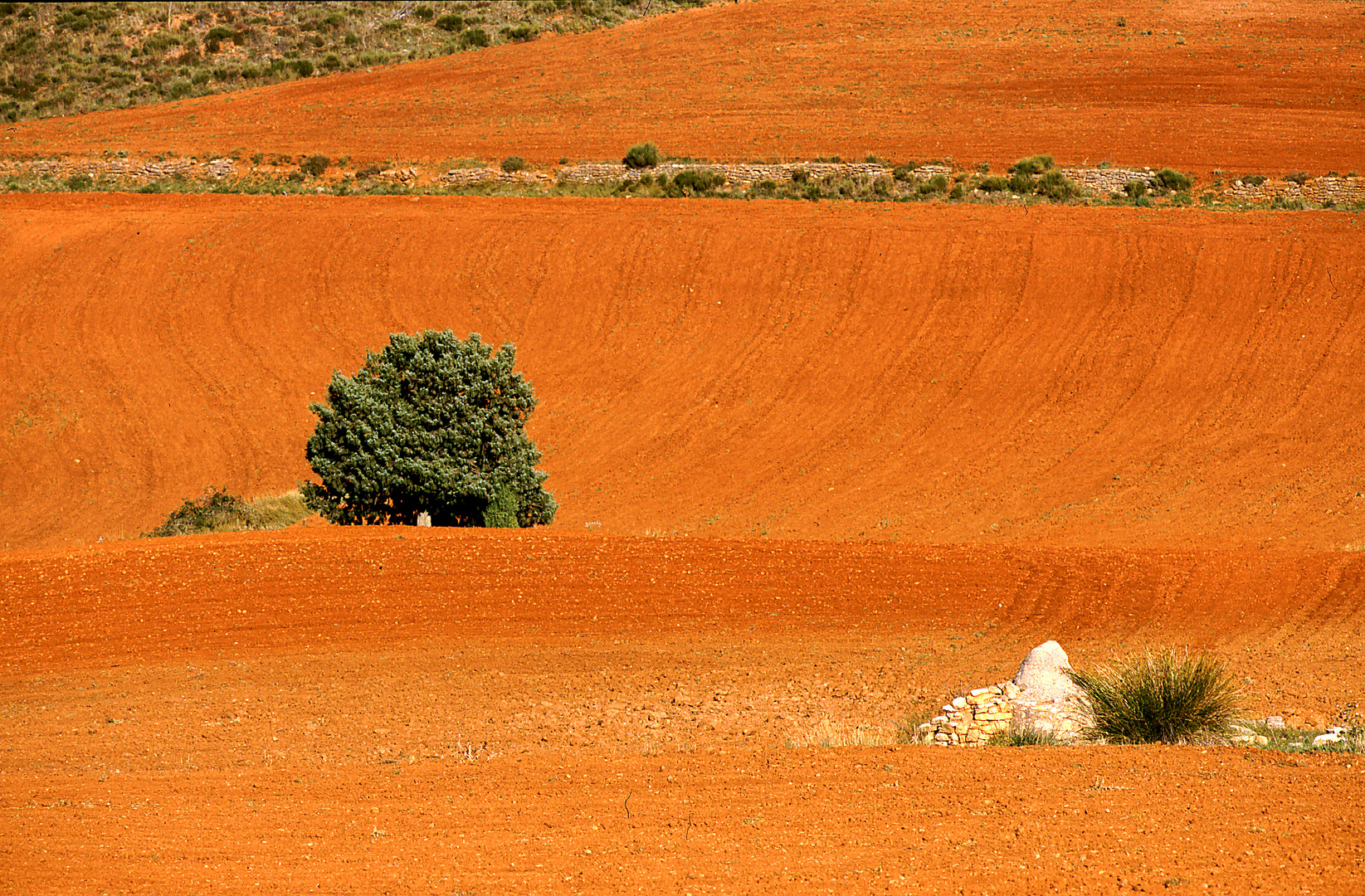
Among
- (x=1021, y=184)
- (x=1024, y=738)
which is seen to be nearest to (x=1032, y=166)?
(x=1021, y=184)

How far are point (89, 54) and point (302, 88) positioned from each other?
→ 513 inches

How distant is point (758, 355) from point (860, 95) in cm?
2249

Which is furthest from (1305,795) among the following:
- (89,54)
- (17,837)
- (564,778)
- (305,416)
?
(89,54)

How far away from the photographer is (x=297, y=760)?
9812 mm

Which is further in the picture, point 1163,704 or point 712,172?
point 712,172

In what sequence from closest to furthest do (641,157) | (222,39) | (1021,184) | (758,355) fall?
(758,355)
(1021,184)
(641,157)
(222,39)

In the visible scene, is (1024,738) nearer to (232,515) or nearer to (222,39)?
(232,515)

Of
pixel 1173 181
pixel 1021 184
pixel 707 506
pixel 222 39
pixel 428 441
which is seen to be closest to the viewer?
pixel 428 441

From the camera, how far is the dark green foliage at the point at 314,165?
3919cm

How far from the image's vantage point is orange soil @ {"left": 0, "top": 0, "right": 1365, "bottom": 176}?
132 ft

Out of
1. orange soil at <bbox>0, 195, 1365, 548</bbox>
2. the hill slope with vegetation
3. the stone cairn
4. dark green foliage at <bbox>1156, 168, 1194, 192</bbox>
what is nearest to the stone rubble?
dark green foliage at <bbox>1156, 168, 1194, 192</bbox>

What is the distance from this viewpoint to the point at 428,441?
1600 centimetres

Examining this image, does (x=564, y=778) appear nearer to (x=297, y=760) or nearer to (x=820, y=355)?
(x=297, y=760)

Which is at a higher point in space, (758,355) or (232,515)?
(758,355)
